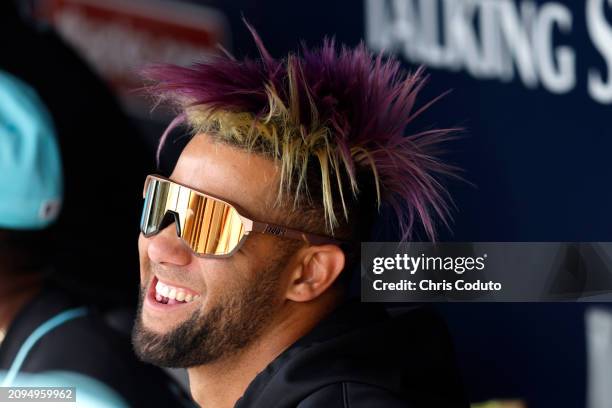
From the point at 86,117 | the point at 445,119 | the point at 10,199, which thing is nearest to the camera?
the point at 10,199

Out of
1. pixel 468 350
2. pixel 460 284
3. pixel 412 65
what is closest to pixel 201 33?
pixel 412 65

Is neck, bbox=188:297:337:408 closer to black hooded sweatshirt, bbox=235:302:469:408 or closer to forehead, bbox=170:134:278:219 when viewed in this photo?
black hooded sweatshirt, bbox=235:302:469:408

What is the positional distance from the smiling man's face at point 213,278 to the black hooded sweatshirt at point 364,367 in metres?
0.08

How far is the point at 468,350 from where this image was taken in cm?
271

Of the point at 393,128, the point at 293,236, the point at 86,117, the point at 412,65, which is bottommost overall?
the point at 293,236

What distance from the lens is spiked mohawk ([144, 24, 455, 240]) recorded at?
1390mm

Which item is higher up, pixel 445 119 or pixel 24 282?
pixel 445 119

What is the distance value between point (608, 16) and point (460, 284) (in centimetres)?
89

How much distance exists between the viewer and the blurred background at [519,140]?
2.32m

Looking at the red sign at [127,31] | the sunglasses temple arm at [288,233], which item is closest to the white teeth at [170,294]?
the sunglasses temple arm at [288,233]

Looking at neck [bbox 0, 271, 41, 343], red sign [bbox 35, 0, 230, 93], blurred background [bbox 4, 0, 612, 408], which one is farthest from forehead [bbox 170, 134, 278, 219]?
red sign [bbox 35, 0, 230, 93]

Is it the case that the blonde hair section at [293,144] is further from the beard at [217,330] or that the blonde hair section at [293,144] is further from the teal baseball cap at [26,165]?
the teal baseball cap at [26,165]

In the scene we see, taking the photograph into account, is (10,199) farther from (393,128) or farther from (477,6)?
(477,6)

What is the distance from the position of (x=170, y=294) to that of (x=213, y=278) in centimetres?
7
